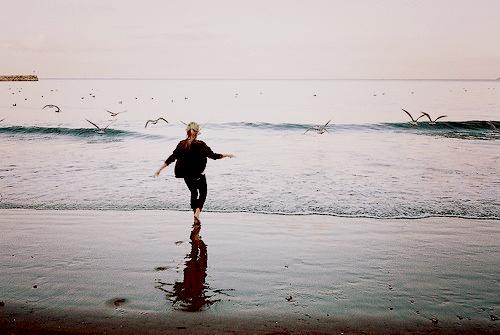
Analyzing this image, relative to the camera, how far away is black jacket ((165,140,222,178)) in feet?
27.9

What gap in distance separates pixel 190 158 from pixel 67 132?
27.1 metres

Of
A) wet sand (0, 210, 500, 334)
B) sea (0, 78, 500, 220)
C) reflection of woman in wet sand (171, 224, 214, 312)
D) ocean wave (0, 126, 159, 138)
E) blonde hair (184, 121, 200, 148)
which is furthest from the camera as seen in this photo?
ocean wave (0, 126, 159, 138)

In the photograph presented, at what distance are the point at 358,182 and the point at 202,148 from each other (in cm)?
707

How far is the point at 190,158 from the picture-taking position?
336 inches

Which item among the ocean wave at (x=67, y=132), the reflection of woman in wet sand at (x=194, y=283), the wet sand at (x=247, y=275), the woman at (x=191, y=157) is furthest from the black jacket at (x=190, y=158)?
the ocean wave at (x=67, y=132)

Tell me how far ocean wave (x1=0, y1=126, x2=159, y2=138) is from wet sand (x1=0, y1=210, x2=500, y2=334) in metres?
23.2

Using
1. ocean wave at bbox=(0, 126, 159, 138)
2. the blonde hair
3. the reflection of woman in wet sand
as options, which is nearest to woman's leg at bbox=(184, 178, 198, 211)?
the blonde hair

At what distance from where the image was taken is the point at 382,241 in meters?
7.99

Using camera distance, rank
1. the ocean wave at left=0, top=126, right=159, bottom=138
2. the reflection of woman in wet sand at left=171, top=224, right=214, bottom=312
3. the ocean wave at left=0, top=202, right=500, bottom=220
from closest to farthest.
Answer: the reflection of woman in wet sand at left=171, top=224, right=214, bottom=312
the ocean wave at left=0, top=202, right=500, bottom=220
the ocean wave at left=0, top=126, right=159, bottom=138

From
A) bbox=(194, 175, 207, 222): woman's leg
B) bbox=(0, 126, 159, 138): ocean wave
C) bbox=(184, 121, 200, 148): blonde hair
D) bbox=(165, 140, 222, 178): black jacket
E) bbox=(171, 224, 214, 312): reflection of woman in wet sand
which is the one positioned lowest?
bbox=(0, 126, 159, 138): ocean wave

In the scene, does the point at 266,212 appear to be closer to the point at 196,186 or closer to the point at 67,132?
the point at 196,186

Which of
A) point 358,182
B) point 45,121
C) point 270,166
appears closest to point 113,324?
point 358,182

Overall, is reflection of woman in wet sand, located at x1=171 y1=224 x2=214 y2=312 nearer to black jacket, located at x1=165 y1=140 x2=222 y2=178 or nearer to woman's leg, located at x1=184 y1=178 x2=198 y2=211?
woman's leg, located at x1=184 y1=178 x2=198 y2=211

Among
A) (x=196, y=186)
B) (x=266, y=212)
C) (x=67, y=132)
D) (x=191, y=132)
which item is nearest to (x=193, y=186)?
(x=196, y=186)
